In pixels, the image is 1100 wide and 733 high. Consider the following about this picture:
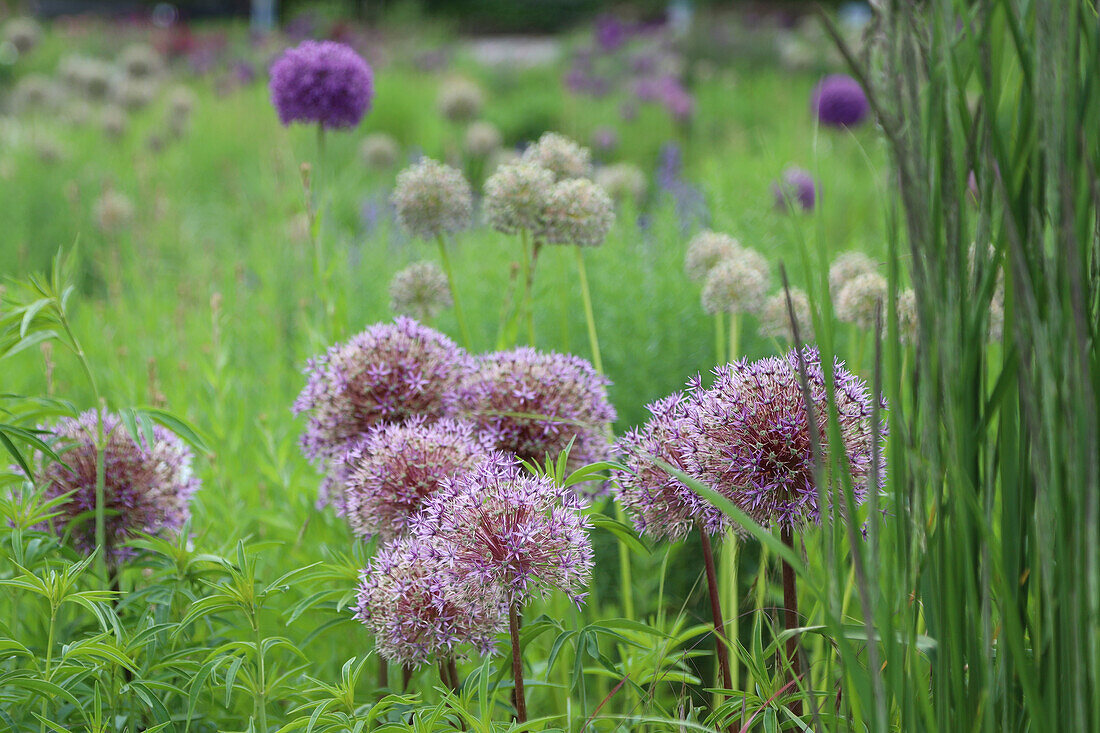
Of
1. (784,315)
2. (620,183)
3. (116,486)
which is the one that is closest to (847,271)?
(784,315)

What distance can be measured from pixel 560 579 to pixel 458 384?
493 mm

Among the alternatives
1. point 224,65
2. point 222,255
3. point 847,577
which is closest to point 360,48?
point 224,65

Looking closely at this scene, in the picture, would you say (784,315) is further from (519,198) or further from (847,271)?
(519,198)

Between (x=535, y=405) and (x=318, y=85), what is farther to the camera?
(x=318, y=85)

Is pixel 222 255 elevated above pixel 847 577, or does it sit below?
above

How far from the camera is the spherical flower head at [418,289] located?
2023 millimetres

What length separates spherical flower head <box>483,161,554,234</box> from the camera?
5.74 feet

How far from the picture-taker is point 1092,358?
2.98 ft

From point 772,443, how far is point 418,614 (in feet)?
1.61

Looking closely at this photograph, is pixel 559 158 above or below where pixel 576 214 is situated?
above

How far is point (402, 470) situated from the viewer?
1.27 m

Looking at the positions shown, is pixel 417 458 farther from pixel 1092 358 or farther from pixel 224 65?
pixel 224 65

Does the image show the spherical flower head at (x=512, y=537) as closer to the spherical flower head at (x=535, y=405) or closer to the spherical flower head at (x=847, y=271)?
the spherical flower head at (x=535, y=405)

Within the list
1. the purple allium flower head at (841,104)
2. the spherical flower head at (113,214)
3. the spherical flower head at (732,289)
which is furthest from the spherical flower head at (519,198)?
the purple allium flower head at (841,104)
